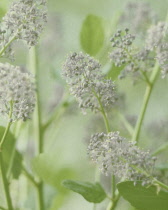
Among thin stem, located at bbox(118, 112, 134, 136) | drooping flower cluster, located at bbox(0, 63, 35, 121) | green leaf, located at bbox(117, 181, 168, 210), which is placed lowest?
green leaf, located at bbox(117, 181, 168, 210)

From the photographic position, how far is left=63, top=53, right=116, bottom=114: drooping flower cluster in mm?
585

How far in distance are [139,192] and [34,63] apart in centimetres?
41

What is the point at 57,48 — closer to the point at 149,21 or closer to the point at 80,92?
the point at 149,21

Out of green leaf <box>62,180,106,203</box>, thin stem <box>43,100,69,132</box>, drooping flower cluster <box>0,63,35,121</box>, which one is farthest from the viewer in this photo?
thin stem <box>43,100,69,132</box>

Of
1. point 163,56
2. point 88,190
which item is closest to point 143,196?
point 88,190

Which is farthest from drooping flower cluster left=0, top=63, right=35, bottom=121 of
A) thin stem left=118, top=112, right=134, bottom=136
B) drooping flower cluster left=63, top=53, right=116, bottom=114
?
thin stem left=118, top=112, right=134, bottom=136

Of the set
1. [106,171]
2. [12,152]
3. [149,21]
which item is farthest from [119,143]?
[149,21]

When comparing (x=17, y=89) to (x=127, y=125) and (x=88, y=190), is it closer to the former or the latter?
(x=88, y=190)

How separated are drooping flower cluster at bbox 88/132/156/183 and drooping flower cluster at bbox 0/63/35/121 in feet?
0.30

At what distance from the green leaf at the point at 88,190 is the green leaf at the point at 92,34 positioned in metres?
0.30

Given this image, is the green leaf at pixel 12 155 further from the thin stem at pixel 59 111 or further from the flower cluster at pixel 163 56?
the flower cluster at pixel 163 56

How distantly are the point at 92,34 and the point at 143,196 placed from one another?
375mm

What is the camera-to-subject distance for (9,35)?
0.62 meters

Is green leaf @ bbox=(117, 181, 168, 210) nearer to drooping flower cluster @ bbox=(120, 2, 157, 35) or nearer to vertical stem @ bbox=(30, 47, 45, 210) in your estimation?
vertical stem @ bbox=(30, 47, 45, 210)
